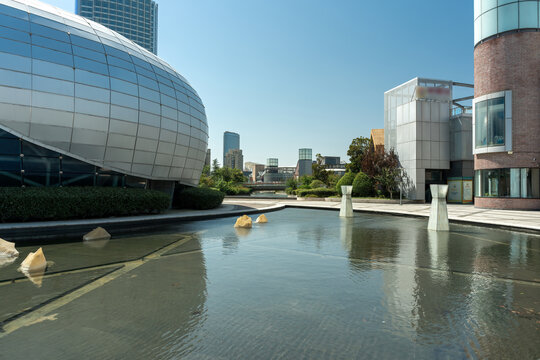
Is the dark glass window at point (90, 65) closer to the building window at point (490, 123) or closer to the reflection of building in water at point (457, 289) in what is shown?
the reflection of building in water at point (457, 289)

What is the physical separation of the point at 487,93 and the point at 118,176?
26158 mm

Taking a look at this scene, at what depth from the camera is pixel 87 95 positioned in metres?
15.3

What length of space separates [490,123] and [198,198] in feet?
72.1

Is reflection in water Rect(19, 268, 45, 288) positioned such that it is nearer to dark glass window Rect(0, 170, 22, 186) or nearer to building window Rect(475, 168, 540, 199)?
dark glass window Rect(0, 170, 22, 186)

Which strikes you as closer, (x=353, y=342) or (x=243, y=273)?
(x=353, y=342)

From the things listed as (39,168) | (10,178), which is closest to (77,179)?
(39,168)

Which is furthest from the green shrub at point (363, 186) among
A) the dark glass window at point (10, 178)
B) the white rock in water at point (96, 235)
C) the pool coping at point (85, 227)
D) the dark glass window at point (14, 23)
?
the dark glass window at point (14, 23)

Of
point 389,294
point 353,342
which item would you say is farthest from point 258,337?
point 389,294

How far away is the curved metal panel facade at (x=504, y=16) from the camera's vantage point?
2136 centimetres

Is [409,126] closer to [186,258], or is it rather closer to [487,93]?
[487,93]

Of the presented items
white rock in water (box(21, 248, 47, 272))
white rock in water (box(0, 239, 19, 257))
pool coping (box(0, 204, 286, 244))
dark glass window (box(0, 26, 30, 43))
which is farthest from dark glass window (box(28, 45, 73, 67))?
white rock in water (box(21, 248, 47, 272))

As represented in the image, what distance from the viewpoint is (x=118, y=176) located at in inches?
683

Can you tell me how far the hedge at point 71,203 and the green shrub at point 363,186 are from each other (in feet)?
71.3

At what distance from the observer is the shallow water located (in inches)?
129
